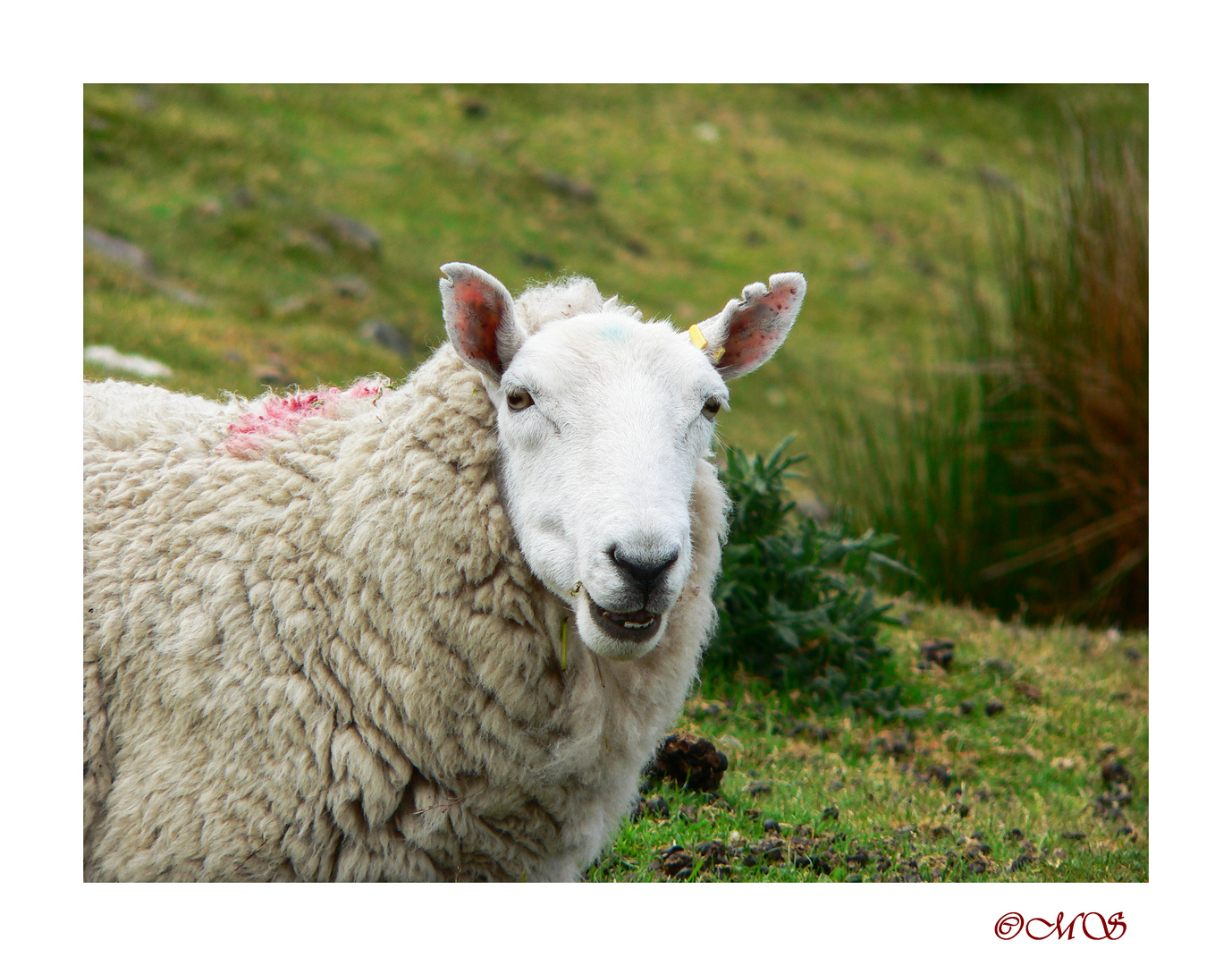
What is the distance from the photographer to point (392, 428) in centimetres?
335

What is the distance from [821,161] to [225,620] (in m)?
17.8

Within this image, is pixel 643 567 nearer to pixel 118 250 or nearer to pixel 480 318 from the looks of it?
pixel 480 318

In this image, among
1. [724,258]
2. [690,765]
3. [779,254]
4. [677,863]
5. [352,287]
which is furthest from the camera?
[779,254]

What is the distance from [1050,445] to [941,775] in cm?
426

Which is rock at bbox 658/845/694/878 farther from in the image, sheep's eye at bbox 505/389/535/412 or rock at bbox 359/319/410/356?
rock at bbox 359/319/410/356

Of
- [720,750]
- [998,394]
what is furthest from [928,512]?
[720,750]

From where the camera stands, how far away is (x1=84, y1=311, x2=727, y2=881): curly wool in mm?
3096

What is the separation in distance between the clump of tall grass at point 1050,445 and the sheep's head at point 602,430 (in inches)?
223

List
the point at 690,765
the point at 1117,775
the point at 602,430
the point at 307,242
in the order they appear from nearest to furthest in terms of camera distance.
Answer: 1. the point at 602,430
2. the point at 690,765
3. the point at 1117,775
4. the point at 307,242

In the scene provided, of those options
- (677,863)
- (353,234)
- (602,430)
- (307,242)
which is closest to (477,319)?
(602,430)

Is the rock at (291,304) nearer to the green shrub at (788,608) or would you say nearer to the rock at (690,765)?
the green shrub at (788,608)

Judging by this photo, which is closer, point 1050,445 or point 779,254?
point 1050,445

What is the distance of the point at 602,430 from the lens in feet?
9.61

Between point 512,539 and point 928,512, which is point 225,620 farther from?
point 928,512
